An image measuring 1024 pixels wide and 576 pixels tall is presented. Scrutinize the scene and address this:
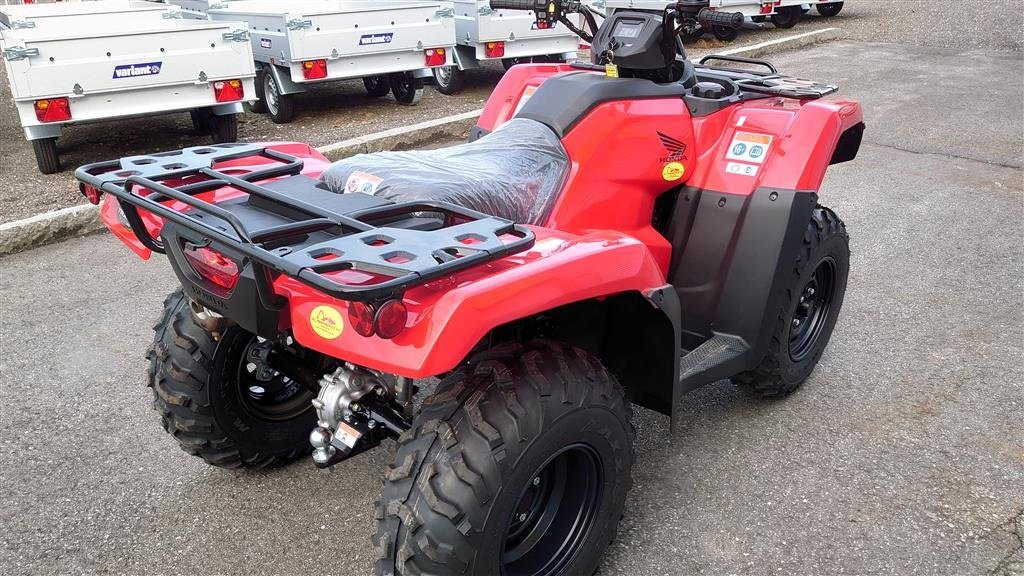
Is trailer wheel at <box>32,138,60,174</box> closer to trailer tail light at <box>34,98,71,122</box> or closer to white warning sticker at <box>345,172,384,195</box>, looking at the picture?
trailer tail light at <box>34,98,71,122</box>

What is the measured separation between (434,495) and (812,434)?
2032mm

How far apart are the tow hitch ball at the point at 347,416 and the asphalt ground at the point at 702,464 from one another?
0.52m

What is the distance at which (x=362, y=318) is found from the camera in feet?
6.52

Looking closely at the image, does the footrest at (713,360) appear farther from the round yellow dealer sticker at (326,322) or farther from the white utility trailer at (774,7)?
the white utility trailer at (774,7)

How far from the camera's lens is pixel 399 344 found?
1985 mm

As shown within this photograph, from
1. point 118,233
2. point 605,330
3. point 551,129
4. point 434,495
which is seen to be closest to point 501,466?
point 434,495

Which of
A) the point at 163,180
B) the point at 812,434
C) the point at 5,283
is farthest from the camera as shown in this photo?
the point at 5,283

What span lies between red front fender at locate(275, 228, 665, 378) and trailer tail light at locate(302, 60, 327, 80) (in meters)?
6.89

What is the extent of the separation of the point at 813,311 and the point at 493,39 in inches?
278

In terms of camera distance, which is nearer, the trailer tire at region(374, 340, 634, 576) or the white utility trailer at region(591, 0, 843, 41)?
the trailer tire at region(374, 340, 634, 576)

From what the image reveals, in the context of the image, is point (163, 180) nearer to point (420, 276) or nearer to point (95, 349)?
point (420, 276)

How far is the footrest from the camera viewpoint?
311 cm

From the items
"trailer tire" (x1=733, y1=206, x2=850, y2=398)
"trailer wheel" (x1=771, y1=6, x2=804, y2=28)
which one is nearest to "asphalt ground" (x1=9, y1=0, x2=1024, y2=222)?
"trailer wheel" (x1=771, y1=6, x2=804, y2=28)

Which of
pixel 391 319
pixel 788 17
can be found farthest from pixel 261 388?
pixel 788 17
